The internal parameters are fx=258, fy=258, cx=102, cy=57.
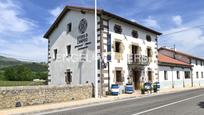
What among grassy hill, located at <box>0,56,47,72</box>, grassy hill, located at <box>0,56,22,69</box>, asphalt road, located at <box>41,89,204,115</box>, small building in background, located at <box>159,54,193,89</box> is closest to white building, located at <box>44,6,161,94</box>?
small building in background, located at <box>159,54,193,89</box>

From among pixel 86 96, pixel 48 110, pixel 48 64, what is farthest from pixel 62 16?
pixel 48 110

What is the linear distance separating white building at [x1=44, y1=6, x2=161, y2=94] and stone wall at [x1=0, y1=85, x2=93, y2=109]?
282 centimetres

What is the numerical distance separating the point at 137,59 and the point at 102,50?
222 inches

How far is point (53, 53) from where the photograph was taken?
92.7 feet

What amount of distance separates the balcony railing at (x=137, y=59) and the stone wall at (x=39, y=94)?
23.1 feet

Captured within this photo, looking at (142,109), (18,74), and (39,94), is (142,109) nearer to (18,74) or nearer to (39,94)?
(39,94)

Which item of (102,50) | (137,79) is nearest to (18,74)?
(137,79)

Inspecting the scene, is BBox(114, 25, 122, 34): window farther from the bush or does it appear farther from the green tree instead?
the green tree

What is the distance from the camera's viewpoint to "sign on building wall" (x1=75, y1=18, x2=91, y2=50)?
23609mm

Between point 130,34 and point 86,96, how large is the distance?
9227 millimetres

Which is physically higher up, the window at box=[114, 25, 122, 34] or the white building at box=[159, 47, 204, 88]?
the window at box=[114, 25, 122, 34]

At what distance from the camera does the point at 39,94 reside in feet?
51.9

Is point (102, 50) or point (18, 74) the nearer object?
point (102, 50)

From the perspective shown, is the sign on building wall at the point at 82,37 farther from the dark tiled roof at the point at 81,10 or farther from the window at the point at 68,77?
the window at the point at 68,77
